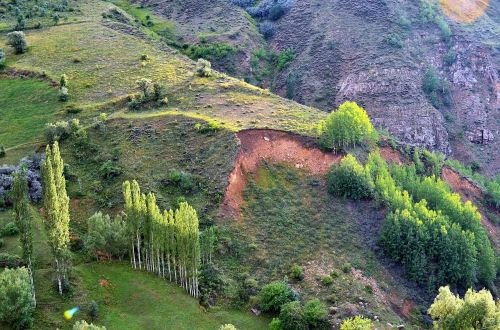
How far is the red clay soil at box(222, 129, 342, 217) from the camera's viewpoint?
74.5m

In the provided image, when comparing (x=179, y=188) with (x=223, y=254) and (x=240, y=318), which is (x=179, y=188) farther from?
(x=240, y=318)

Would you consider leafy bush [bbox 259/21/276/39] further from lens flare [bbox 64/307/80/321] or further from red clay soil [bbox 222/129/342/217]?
lens flare [bbox 64/307/80/321]

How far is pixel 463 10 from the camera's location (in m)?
147

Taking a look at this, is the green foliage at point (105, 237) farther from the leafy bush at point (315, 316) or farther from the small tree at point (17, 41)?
the small tree at point (17, 41)

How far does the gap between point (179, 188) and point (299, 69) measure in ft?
229

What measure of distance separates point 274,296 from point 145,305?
43.6ft

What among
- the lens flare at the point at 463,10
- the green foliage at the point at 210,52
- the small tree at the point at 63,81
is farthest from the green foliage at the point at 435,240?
the lens flare at the point at 463,10

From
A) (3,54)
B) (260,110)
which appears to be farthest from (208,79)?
(3,54)

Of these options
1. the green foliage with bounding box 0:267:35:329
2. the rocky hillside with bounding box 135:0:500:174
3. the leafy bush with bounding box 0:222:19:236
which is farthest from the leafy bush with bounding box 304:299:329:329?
the rocky hillside with bounding box 135:0:500:174

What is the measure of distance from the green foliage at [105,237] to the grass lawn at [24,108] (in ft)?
87.7

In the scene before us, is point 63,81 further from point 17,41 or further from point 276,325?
point 276,325

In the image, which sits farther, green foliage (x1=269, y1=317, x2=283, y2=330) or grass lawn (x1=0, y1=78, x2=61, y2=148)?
grass lawn (x1=0, y1=78, x2=61, y2=148)

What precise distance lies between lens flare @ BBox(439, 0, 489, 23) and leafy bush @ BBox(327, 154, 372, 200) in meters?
87.8

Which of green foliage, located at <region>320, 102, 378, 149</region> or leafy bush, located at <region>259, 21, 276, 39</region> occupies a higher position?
Result: green foliage, located at <region>320, 102, 378, 149</region>
